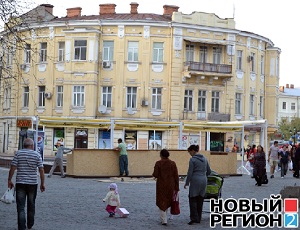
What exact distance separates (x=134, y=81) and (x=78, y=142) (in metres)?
6.64

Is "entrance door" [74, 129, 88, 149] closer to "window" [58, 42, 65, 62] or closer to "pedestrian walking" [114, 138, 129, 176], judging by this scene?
"window" [58, 42, 65, 62]

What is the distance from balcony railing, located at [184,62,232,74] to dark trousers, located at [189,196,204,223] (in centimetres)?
3932

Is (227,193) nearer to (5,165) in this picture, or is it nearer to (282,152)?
(282,152)

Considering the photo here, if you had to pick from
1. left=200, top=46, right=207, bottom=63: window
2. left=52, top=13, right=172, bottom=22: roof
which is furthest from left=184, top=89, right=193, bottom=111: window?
left=52, top=13, right=172, bottom=22: roof

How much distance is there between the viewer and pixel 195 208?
1470 cm

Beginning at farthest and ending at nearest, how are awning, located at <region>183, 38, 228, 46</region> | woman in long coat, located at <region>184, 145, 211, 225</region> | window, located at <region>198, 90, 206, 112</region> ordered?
1. window, located at <region>198, 90, 206, 112</region>
2. awning, located at <region>183, 38, 228, 46</region>
3. woman in long coat, located at <region>184, 145, 211, 225</region>

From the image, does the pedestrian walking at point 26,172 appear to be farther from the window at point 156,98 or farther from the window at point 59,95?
the window at point 59,95

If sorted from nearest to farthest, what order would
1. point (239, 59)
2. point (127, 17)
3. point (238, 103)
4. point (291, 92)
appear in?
point (127, 17) < point (239, 59) < point (238, 103) < point (291, 92)

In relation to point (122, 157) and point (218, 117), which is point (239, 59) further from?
point (122, 157)

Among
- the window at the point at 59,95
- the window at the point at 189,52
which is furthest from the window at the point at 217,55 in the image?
the window at the point at 59,95

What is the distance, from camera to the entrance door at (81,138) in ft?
175

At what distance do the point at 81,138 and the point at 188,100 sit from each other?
931 cm

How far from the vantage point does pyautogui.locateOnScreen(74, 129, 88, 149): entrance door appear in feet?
175

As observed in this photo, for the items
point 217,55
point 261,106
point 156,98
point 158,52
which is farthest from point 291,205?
point 261,106
